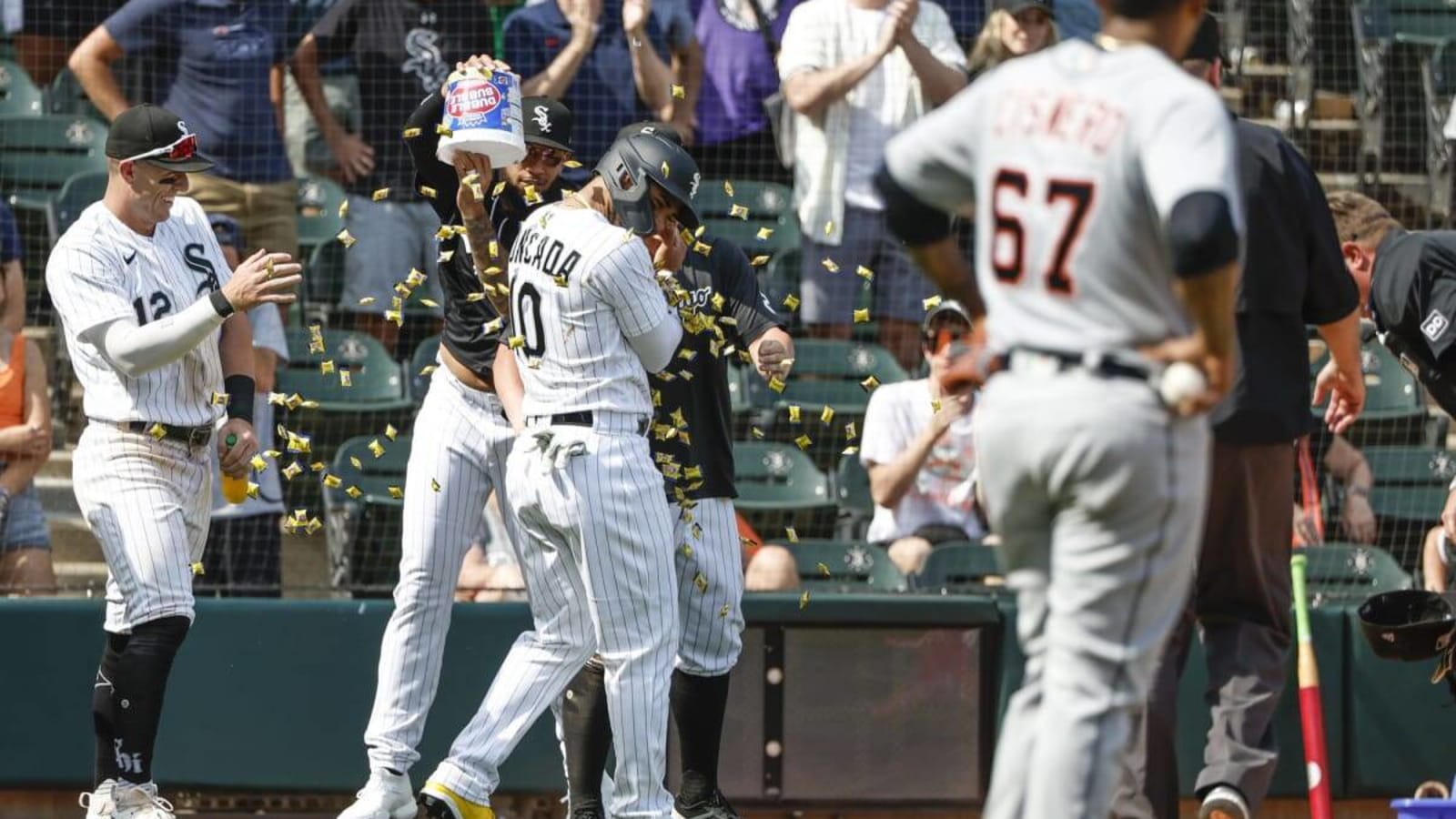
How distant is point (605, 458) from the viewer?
533cm

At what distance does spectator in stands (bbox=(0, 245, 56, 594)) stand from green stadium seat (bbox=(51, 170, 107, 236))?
1.10 meters

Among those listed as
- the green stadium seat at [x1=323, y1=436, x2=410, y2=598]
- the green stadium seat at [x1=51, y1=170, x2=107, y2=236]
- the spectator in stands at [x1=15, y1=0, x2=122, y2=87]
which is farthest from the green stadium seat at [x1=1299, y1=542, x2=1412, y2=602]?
the spectator in stands at [x1=15, y1=0, x2=122, y2=87]

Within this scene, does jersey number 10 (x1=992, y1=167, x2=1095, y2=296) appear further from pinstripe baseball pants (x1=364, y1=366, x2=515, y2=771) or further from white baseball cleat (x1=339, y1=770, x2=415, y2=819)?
white baseball cleat (x1=339, y1=770, x2=415, y2=819)

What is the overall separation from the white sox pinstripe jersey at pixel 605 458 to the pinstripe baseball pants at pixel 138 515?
3.60 feet

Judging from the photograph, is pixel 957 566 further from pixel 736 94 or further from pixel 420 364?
pixel 736 94

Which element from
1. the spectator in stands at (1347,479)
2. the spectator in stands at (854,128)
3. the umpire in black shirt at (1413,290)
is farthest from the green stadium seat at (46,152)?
the umpire in black shirt at (1413,290)

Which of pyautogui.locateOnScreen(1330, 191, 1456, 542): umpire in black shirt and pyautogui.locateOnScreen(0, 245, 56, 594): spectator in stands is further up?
pyautogui.locateOnScreen(1330, 191, 1456, 542): umpire in black shirt

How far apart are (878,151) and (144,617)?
4.29 meters

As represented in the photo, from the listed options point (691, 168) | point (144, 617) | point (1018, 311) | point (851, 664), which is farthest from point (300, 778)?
point (1018, 311)

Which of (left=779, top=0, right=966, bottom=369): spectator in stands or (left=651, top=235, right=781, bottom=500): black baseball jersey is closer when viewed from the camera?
(left=651, top=235, right=781, bottom=500): black baseball jersey

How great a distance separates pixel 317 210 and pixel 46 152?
1.24 m

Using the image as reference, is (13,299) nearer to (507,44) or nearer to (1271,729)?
(507,44)

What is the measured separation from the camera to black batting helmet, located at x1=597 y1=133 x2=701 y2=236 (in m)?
5.44

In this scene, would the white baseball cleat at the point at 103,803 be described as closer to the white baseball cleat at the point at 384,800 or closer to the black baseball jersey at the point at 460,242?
the white baseball cleat at the point at 384,800
